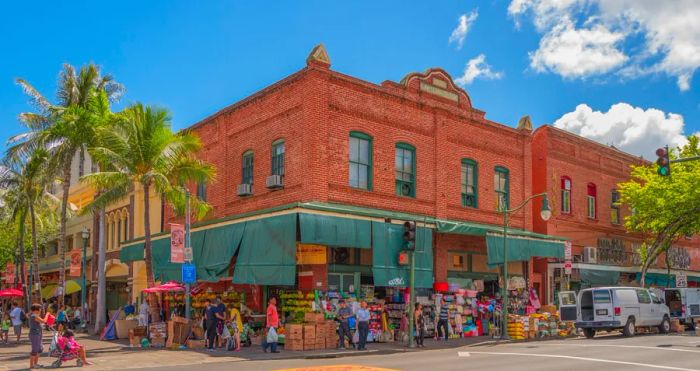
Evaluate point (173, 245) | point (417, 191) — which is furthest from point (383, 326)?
point (173, 245)

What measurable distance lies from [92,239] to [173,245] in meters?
23.5

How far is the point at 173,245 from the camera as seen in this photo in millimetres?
23016

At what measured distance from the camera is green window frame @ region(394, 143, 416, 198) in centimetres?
2708

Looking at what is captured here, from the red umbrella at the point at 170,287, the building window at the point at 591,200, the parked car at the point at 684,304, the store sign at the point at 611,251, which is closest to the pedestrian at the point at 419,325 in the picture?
the red umbrella at the point at 170,287

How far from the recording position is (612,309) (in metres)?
27.0

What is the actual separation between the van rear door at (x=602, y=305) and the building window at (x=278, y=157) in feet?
43.4

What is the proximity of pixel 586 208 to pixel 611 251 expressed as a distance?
3224 millimetres

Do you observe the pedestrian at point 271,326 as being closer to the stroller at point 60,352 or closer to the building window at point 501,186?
the stroller at point 60,352

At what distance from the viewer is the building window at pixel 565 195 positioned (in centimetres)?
3491

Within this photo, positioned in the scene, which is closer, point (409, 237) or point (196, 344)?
point (409, 237)

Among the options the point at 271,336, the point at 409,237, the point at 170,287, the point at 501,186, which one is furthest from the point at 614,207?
the point at 271,336

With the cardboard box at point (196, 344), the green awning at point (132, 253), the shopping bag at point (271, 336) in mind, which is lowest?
the cardboard box at point (196, 344)

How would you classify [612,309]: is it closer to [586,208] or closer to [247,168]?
[586,208]

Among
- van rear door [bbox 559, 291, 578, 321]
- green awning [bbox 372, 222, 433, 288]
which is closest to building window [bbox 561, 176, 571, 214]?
van rear door [bbox 559, 291, 578, 321]
